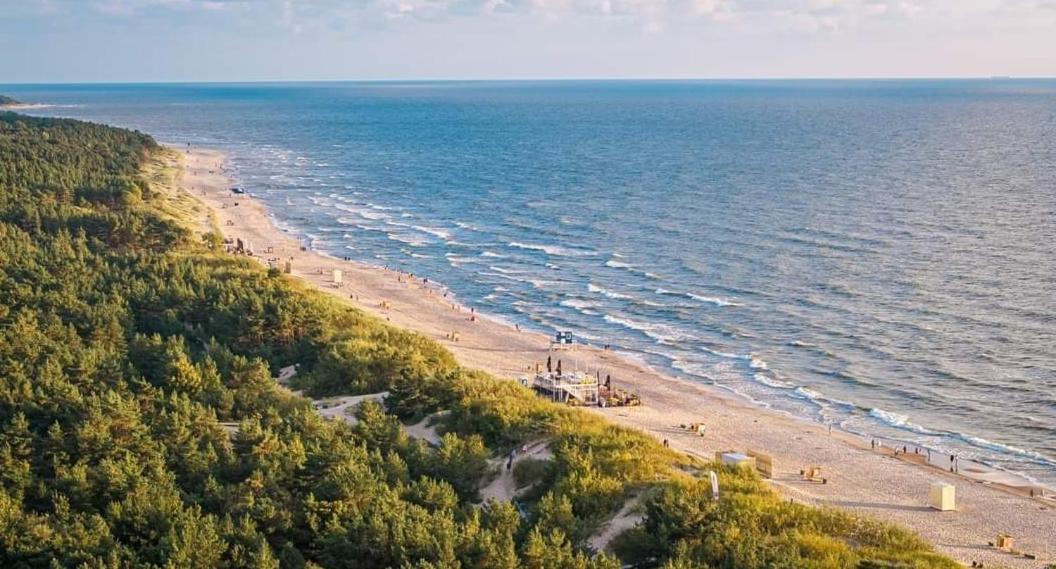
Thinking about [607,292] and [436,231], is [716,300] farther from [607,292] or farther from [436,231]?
[436,231]

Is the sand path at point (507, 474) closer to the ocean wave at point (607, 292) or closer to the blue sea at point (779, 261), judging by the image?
the blue sea at point (779, 261)

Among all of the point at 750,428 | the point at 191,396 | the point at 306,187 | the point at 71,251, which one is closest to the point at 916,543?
the point at 750,428

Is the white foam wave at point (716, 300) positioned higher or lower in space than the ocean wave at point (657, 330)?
higher

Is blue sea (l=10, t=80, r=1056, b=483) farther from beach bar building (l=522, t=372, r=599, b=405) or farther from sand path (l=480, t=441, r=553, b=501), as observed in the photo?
sand path (l=480, t=441, r=553, b=501)

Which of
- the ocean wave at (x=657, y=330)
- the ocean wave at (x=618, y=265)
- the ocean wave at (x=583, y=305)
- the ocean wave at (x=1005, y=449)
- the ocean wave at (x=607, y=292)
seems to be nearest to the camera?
the ocean wave at (x=1005, y=449)

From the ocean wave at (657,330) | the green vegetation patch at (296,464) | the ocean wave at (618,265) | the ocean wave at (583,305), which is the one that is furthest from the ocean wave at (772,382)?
the ocean wave at (618,265)
